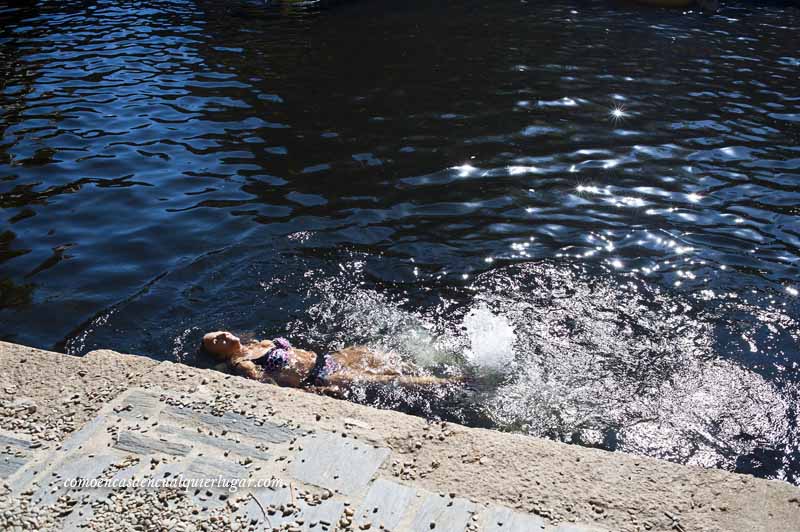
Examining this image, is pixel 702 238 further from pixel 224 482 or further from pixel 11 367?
pixel 11 367

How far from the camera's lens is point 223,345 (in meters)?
5.99

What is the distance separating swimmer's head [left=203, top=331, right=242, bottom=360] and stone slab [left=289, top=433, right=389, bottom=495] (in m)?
1.84

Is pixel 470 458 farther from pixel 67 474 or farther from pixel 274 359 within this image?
pixel 67 474

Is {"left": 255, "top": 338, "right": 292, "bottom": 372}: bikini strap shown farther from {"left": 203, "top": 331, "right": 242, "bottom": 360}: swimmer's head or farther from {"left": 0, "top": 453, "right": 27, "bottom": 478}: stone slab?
{"left": 0, "top": 453, "right": 27, "bottom": 478}: stone slab

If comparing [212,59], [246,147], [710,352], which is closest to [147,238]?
[246,147]

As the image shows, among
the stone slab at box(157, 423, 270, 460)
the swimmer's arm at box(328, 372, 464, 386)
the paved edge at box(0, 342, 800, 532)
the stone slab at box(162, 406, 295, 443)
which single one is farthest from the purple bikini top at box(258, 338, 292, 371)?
the stone slab at box(157, 423, 270, 460)

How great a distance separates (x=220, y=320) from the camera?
673 centimetres

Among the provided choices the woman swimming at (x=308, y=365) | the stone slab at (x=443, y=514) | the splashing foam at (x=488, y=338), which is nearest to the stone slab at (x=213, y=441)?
the stone slab at (x=443, y=514)

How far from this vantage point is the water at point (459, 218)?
5.81m

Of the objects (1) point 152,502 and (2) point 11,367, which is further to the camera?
(2) point 11,367

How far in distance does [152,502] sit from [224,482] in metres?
0.38

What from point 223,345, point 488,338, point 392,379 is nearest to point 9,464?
point 223,345

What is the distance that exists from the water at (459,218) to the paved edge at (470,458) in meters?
0.92

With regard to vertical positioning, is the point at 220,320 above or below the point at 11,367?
below
